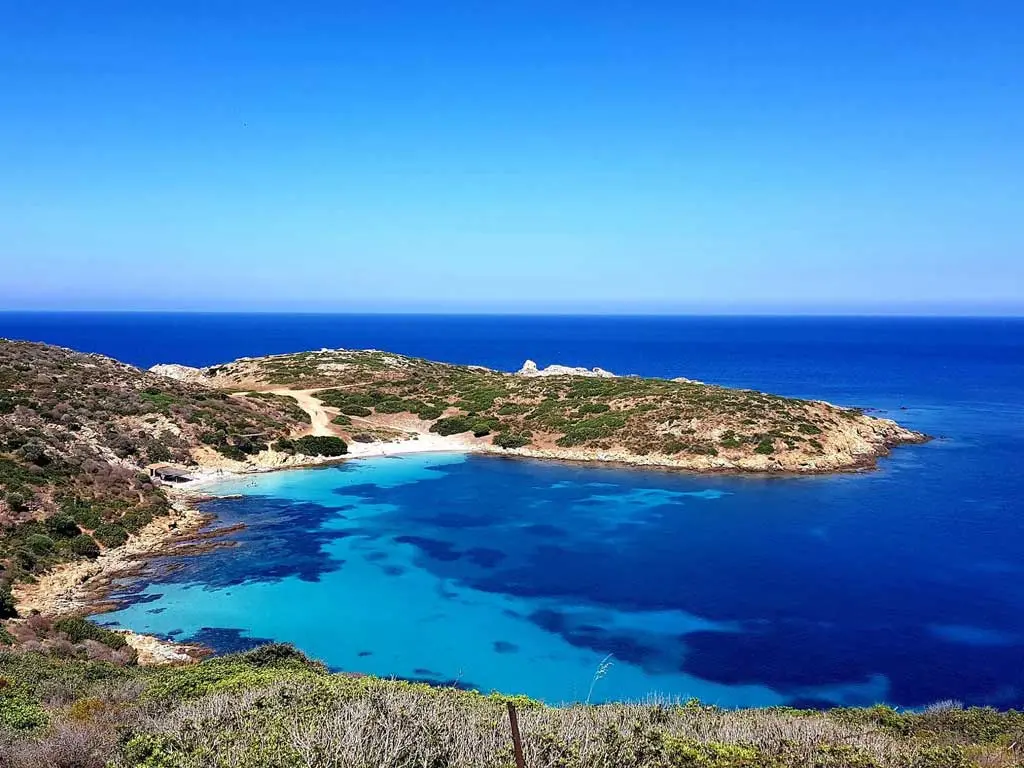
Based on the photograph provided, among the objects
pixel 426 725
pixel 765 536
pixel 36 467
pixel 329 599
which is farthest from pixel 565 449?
pixel 426 725

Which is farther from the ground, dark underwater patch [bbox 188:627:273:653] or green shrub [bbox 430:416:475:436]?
green shrub [bbox 430:416:475:436]

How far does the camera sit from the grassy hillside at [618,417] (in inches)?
1993

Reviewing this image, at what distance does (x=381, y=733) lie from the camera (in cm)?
932

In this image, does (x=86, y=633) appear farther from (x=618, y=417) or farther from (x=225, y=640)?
(x=618, y=417)

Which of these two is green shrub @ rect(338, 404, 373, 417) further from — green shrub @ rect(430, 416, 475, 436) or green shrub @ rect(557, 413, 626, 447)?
green shrub @ rect(557, 413, 626, 447)

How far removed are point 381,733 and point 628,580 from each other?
67.3ft

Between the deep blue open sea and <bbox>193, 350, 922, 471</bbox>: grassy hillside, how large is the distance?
3.76m

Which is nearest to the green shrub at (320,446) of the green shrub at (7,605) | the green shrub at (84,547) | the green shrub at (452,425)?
the green shrub at (452,425)

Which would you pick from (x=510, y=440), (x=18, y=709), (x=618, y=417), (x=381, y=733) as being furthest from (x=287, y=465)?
(x=381, y=733)

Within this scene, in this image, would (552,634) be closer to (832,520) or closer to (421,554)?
(421,554)

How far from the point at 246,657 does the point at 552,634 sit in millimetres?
10558

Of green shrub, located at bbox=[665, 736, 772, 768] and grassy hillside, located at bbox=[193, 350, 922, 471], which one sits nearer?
green shrub, located at bbox=[665, 736, 772, 768]

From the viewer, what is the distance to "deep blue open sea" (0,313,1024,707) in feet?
70.3

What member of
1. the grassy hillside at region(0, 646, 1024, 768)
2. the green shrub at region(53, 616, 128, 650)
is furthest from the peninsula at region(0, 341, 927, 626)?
the grassy hillside at region(0, 646, 1024, 768)
